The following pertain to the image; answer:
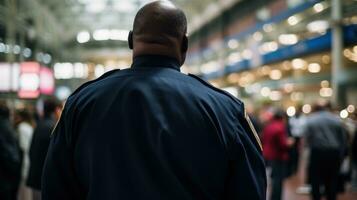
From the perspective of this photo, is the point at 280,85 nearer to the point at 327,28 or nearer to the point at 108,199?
the point at 327,28

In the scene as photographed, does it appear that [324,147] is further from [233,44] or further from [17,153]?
[233,44]

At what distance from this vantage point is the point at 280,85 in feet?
90.7

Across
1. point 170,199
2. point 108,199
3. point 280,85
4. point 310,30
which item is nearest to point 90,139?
point 108,199

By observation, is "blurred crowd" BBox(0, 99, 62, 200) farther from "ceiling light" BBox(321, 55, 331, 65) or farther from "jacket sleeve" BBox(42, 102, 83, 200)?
"ceiling light" BBox(321, 55, 331, 65)

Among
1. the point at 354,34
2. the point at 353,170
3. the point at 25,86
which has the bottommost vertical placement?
the point at 353,170

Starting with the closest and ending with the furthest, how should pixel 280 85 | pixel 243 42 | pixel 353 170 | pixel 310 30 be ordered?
pixel 353 170, pixel 310 30, pixel 280 85, pixel 243 42

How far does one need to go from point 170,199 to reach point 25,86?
13.7 metres

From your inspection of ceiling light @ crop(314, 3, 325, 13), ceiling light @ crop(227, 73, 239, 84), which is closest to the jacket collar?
ceiling light @ crop(314, 3, 325, 13)

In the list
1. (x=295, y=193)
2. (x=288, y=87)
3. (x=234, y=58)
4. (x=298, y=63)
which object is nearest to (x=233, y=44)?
(x=234, y=58)

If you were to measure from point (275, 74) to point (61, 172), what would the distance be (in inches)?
1088

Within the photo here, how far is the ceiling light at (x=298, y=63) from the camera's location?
954 inches

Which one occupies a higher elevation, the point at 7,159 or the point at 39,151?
the point at 39,151

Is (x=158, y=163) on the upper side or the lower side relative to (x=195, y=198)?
upper

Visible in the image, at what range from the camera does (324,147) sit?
8625 mm
